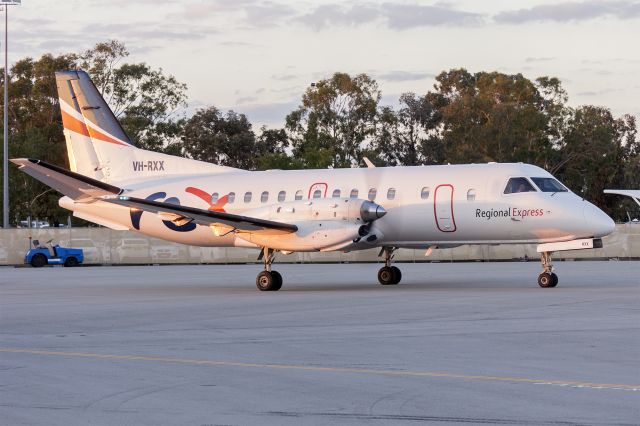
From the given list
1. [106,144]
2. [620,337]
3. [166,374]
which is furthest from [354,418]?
[106,144]

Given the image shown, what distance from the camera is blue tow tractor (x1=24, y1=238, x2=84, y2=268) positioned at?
46438mm

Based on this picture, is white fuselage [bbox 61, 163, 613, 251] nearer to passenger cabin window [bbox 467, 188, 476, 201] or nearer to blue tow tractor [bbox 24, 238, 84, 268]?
passenger cabin window [bbox 467, 188, 476, 201]

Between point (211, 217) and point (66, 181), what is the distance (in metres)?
4.38

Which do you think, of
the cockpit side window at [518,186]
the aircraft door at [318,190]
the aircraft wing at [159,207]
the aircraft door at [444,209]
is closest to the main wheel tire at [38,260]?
the aircraft wing at [159,207]

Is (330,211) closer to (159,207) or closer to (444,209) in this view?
(444,209)

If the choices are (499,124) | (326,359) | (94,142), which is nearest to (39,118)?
(499,124)

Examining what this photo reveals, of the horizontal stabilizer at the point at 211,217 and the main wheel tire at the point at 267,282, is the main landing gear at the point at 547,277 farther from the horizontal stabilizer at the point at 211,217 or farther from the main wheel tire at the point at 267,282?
the main wheel tire at the point at 267,282

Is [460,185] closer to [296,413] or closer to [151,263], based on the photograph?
[296,413]

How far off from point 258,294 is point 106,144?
952 cm

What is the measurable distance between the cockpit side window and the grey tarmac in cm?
328

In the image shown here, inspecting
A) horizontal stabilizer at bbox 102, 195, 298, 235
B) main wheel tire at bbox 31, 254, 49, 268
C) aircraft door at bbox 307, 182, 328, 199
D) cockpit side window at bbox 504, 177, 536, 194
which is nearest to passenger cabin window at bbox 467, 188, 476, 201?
cockpit side window at bbox 504, 177, 536, 194

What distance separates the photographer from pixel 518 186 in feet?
83.9

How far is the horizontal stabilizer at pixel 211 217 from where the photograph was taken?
994 inches

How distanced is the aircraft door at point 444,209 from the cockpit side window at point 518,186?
1.48 meters
